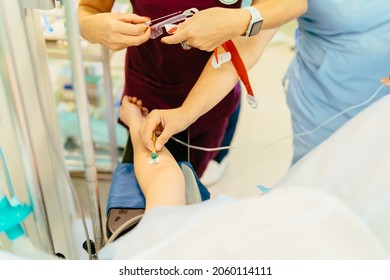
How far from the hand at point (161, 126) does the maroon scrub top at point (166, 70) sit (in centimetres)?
21

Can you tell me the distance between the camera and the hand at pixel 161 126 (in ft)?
3.13

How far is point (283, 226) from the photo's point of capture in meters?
0.54

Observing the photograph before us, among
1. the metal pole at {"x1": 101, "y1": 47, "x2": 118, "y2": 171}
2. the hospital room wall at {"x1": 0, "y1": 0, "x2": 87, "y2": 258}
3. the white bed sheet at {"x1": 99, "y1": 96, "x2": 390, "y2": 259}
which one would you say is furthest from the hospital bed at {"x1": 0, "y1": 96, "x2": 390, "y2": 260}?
the metal pole at {"x1": 101, "y1": 47, "x2": 118, "y2": 171}

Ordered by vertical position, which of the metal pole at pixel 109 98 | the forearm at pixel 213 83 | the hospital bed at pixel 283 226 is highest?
A: the hospital bed at pixel 283 226

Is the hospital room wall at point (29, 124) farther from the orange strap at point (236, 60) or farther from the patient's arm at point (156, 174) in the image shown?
the orange strap at point (236, 60)

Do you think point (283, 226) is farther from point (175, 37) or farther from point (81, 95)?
point (175, 37)

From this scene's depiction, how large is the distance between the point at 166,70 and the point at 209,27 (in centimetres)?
30

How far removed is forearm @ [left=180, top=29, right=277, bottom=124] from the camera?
1059 millimetres

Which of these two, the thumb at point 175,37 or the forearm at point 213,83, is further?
the forearm at point 213,83

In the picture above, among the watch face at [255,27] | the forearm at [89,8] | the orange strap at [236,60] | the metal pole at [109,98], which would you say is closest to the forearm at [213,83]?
the orange strap at [236,60]

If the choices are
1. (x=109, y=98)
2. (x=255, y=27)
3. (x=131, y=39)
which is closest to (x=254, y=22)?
(x=255, y=27)
